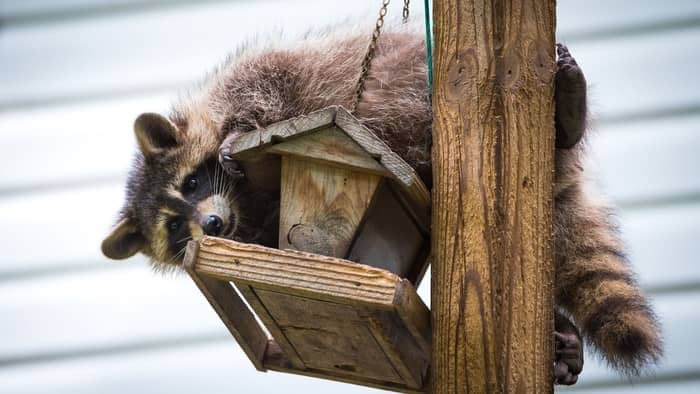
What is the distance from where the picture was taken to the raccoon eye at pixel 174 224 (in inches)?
137

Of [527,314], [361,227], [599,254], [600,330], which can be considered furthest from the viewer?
[599,254]

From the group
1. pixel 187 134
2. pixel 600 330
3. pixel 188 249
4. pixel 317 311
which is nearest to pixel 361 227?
pixel 317 311

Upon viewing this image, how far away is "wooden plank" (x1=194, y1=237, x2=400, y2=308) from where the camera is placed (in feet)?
7.88

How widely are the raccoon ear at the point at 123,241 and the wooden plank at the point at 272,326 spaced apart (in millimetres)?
865

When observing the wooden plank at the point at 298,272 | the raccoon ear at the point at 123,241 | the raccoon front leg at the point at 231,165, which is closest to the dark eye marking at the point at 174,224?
the raccoon ear at the point at 123,241

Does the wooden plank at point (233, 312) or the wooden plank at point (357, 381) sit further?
the wooden plank at point (357, 381)

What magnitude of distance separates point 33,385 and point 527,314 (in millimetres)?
2864

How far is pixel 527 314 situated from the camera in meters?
2.46

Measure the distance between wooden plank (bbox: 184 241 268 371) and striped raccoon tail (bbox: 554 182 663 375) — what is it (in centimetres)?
88

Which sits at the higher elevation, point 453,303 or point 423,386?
point 453,303

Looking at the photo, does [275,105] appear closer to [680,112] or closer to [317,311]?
[317,311]

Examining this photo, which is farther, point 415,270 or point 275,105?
point 275,105

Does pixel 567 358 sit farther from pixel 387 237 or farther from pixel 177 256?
pixel 177 256

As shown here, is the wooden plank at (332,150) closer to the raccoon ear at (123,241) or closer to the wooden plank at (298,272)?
the wooden plank at (298,272)
